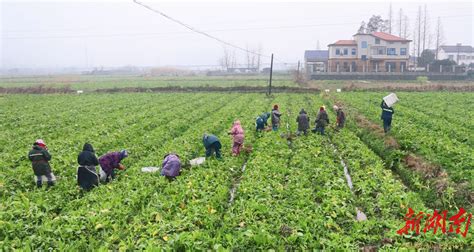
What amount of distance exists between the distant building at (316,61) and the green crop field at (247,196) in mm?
71092

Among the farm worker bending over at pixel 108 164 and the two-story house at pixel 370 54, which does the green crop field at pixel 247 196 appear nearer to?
the farm worker bending over at pixel 108 164

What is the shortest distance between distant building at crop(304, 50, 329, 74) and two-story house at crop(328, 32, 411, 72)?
848 centimetres

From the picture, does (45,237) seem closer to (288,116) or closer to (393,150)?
(393,150)

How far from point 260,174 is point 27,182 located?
6.80 metres

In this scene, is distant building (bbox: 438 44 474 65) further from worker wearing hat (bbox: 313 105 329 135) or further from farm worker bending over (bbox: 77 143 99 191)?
farm worker bending over (bbox: 77 143 99 191)

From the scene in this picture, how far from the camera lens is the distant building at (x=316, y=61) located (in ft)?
285

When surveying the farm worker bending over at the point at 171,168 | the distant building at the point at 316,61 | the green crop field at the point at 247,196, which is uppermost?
the distant building at the point at 316,61

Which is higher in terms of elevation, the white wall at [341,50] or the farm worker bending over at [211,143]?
the white wall at [341,50]

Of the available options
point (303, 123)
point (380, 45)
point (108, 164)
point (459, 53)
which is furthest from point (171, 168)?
point (459, 53)

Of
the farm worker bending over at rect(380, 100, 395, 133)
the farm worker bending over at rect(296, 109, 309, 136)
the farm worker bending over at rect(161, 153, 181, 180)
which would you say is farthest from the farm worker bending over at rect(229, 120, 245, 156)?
the farm worker bending over at rect(380, 100, 395, 133)

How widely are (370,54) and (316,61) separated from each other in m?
18.4

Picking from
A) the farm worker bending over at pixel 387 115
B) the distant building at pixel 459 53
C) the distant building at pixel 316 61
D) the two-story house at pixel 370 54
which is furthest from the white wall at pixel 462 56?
the farm worker bending over at pixel 387 115

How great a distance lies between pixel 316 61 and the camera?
92.7m

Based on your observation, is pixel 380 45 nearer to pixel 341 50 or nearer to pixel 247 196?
pixel 341 50
